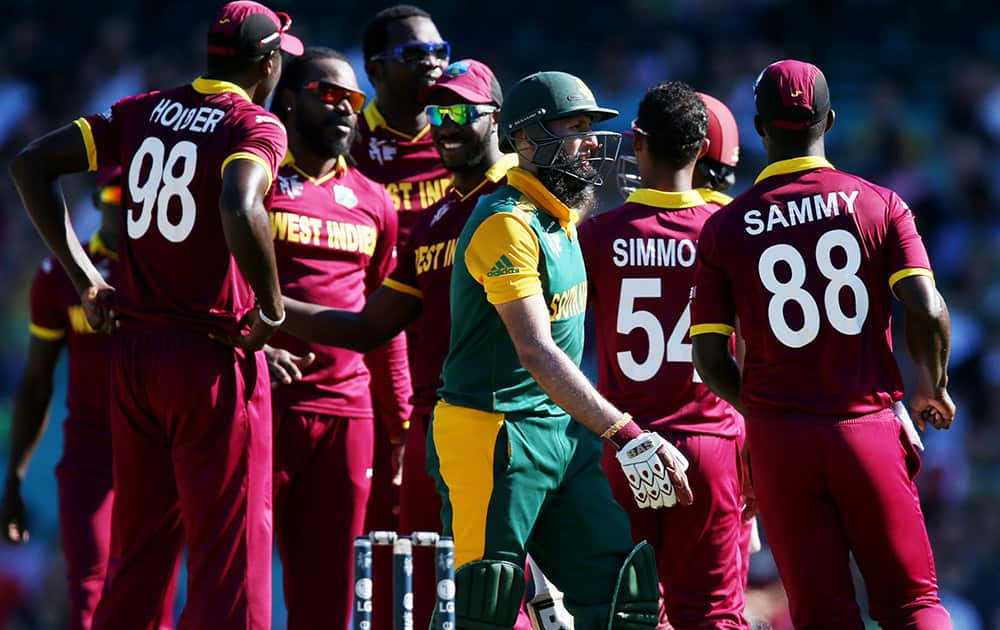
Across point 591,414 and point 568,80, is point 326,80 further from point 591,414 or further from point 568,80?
point 591,414

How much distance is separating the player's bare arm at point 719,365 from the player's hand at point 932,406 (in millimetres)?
618

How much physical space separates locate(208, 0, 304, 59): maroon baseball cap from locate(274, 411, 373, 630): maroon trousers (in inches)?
62.7

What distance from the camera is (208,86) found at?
6090 mm

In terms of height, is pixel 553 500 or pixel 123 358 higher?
pixel 123 358

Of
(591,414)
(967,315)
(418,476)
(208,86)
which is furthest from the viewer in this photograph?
(967,315)

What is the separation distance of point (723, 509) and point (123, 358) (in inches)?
95.1

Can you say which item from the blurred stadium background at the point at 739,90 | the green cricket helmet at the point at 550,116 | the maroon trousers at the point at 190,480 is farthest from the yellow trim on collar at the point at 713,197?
the blurred stadium background at the point at 739,90

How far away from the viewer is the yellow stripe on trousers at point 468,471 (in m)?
5.36

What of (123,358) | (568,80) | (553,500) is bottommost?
(553,500)

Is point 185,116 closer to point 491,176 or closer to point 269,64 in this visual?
point 269,64

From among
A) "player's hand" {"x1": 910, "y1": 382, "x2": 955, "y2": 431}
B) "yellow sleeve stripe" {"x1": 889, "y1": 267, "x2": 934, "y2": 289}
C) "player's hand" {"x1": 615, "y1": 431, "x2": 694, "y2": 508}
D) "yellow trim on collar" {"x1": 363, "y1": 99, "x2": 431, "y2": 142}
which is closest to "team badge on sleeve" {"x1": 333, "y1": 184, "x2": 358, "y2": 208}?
"yellow trim on collar" {"x1": 363, "y1": 99, "x2": 431, "y2": 142}

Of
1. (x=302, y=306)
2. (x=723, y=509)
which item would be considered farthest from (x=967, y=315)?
(x=302, y=306)

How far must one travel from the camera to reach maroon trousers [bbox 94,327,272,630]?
19.2 ft

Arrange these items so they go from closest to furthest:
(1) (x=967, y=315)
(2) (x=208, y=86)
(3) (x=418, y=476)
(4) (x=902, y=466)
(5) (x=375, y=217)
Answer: (4) (x=902, y=466) → (2) (x=208, y=86) → (3) (x=418, y=476) → (5) (x=375, y=217) → (1) (x=967, y=315)
